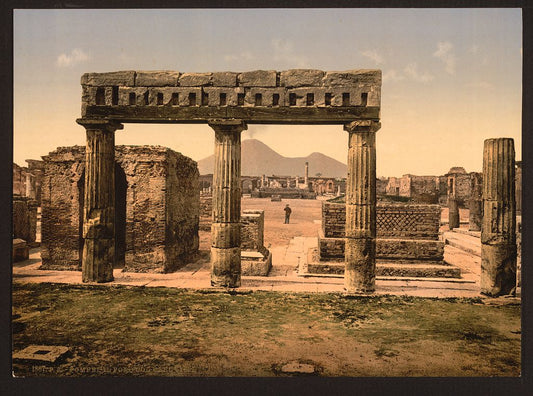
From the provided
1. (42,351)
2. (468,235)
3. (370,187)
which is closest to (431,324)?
(370,187)

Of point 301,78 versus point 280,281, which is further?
point 280,281

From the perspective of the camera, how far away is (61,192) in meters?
9.43

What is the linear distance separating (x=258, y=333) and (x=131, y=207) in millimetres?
5340

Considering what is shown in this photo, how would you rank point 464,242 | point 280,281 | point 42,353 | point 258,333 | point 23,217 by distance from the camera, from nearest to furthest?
point 42,353 → point 258,333 → point 280,281 → point 23,217 → point 464,242

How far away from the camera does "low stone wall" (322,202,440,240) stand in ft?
32.9

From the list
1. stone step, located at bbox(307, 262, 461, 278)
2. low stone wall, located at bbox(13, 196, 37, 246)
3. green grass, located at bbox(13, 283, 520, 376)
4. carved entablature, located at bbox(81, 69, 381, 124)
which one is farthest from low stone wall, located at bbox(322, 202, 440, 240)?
low stone wall, located at bbox(13, 196, 37, 246)

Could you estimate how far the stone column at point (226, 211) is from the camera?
759cm

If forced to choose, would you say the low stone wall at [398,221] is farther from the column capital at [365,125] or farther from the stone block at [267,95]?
the stone block at [267,95]

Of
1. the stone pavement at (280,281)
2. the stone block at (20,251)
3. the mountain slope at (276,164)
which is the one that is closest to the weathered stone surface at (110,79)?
the stone pavement at (280,281)

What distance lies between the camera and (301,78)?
24.1 feet

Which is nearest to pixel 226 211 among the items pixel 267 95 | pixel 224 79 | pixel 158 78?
pixel 267 95

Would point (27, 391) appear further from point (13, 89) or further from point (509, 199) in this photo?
point (509, 199)

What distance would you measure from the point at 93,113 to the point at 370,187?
6007 millimetres

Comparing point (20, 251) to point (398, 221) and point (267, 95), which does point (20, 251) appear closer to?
point (267, 95)
